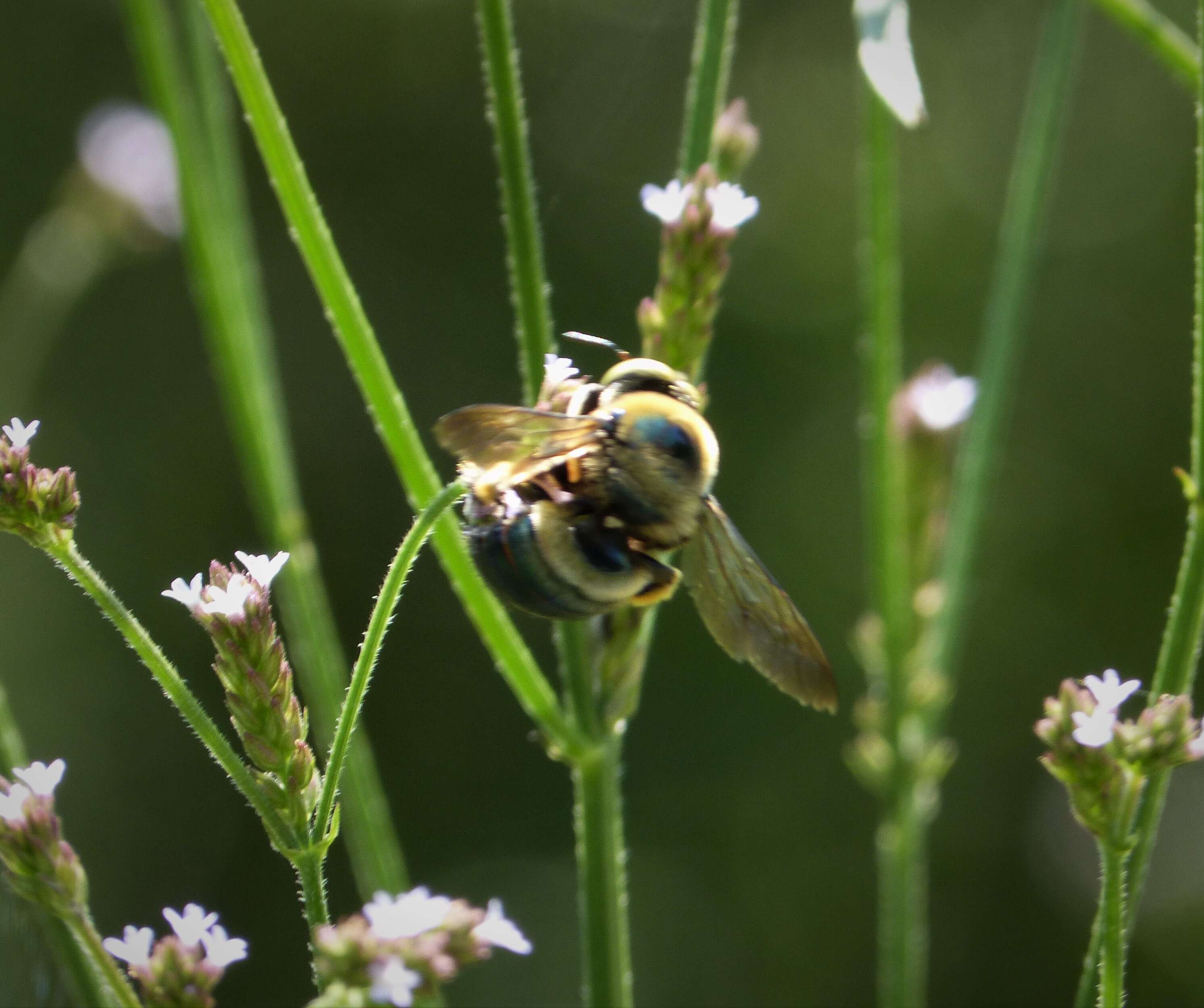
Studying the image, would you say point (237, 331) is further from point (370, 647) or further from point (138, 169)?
point (138, 169)

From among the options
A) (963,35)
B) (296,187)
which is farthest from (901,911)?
(963,35)

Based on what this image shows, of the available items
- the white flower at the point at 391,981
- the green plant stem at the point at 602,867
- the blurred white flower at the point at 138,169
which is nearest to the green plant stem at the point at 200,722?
the white flower at the point at 391,981

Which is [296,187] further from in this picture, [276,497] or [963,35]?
[963,35]

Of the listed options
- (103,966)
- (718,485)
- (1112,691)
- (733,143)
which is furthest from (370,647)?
(718,485)

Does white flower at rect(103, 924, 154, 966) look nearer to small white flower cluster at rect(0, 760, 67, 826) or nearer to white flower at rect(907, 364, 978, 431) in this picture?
small white flower cluster at rect(0, 760, 67, 826)

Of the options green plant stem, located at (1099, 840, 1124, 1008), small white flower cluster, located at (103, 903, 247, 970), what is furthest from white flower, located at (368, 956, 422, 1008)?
green plant stem, located at (1099, 840, 1124, 1008)

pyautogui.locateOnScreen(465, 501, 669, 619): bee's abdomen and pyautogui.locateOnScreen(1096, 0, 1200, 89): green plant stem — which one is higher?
pyautogui.locateOnScreen(1096, 0, 1200, 89): green plant stem
